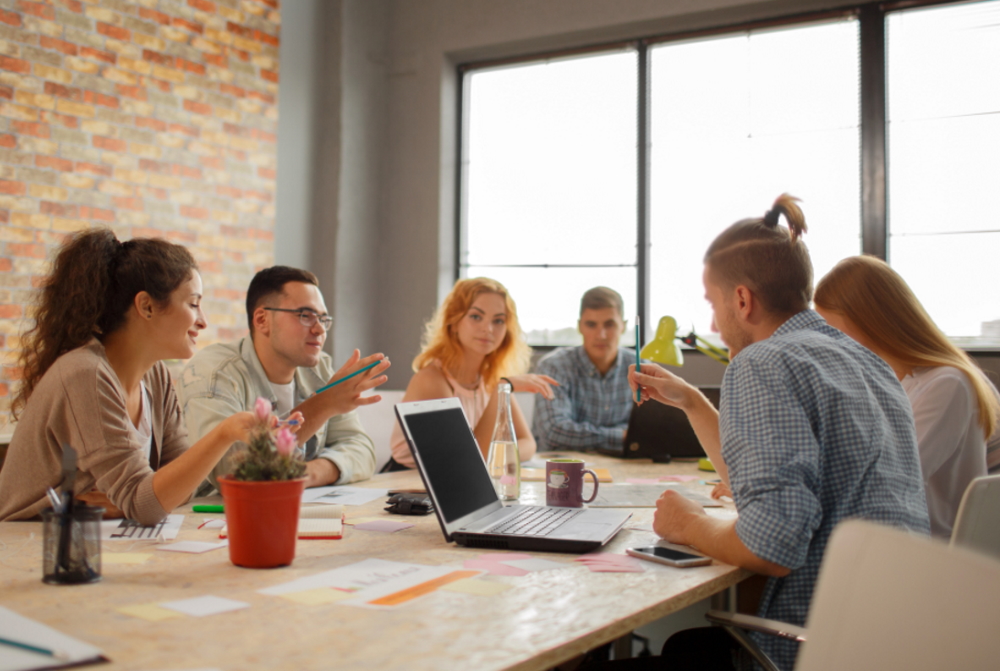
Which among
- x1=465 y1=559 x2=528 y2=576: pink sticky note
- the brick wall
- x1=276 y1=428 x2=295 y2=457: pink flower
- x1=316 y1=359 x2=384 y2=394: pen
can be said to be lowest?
x1=465 y1=559 x2=528 y2=576: pink sticky note

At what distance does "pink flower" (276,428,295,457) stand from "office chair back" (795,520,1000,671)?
756 mm

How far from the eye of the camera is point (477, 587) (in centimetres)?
113

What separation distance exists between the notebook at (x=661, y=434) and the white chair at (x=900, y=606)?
6.60 feet

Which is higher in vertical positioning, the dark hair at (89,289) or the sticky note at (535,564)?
the dark hair at (89,289)

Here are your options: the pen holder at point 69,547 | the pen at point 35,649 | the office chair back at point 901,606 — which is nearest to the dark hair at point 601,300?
the pen holder at point 69,547

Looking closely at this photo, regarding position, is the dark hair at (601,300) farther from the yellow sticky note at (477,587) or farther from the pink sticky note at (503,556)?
the yellow sticky note at (477,587)

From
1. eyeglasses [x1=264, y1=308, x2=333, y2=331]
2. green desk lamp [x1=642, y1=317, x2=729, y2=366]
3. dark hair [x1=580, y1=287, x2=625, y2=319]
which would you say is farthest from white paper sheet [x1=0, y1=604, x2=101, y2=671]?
dark hair [x1=580, y1=287, x2=625, y2=319]

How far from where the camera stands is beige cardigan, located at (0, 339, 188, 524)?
4.91 ft

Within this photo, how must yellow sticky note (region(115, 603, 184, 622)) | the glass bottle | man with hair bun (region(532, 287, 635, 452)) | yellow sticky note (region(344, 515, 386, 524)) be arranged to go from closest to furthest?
yellow sticky note (region(115, 603, 184, 622)) → yellow sticky note (region(344, 515, 386, 524)) → the glass bottle → man with hair bun (region(532, 287, 635, 452))

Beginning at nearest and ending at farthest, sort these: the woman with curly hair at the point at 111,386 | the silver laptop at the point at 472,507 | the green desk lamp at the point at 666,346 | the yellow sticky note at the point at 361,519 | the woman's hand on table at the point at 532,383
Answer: the silver laptop at the point at 472,507
the woman with curly hair at the point at 111,386
the yellow sticky note at the point at 361,519
the woman's hand on table at the point at 532,383
the green desk lamp at the point at 666,346

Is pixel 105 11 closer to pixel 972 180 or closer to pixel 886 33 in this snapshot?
pixel 886 33

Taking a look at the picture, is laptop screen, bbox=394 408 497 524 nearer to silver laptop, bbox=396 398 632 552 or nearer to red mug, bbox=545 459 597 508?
silver laptop, bbox=396 398 632 552

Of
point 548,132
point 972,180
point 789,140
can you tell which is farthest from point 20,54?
point 972,180

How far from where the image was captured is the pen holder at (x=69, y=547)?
110cm
